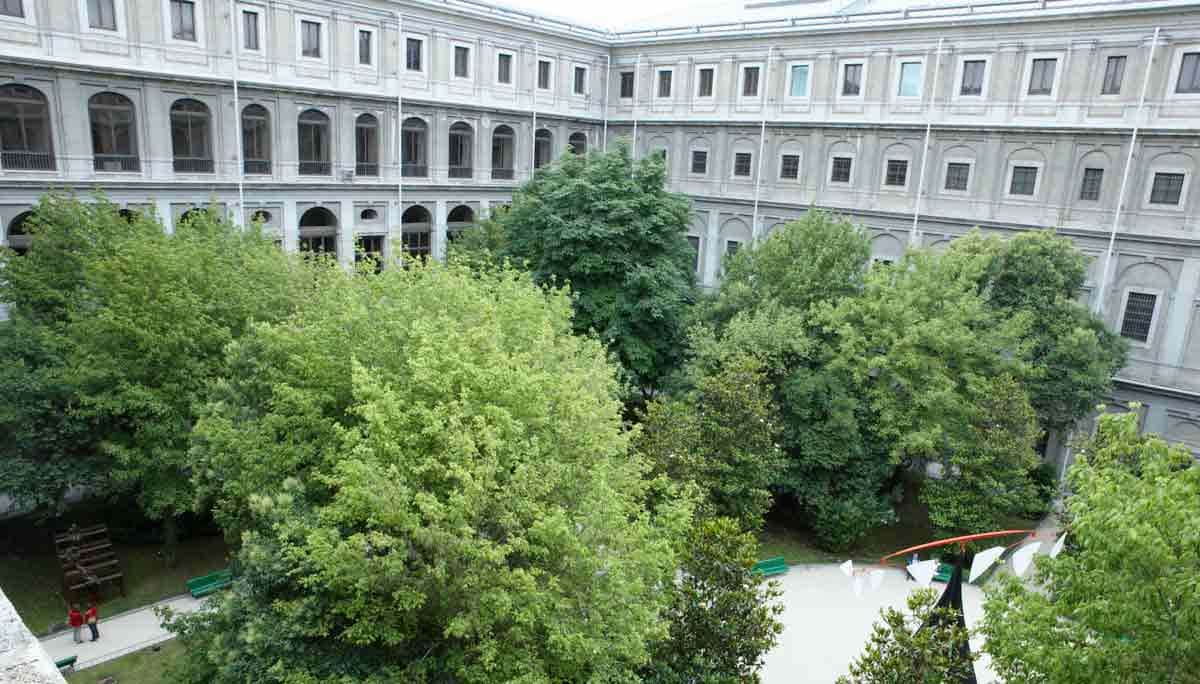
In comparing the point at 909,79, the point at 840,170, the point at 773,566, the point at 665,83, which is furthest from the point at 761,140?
the point at 773,566

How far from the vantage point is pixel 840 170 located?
40.5 metres

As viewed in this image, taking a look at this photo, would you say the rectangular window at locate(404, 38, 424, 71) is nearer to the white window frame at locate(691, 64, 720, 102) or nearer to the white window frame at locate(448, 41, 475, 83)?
the white window frame at locate(448, 41, 475, 83)

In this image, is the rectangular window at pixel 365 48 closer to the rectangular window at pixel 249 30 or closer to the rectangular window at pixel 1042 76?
the rectangular window at pixel 249 30

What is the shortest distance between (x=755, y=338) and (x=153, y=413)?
16.9 metres

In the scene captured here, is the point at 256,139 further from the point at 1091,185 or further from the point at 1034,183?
the point at 1091,185

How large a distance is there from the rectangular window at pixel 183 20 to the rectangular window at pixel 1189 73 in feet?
128

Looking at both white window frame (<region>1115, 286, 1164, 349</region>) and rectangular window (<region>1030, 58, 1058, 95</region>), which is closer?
white window frame (<region>1115, 286, 1164, 349</region>)

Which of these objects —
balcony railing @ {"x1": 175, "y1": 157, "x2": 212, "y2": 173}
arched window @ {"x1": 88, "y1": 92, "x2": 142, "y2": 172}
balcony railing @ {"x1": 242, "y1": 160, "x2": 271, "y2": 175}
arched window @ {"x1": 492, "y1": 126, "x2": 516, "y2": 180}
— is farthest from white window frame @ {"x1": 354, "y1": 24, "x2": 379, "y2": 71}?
arched window @ {"x1": 88, "y1": 92, "x2": 142, "y2": 172}

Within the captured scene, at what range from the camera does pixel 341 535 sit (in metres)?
13.4

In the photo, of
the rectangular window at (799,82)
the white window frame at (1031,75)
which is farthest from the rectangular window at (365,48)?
the white window frame at (1031,75)

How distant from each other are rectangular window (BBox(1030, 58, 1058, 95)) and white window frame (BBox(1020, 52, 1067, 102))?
0.08 m

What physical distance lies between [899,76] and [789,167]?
6.87 m

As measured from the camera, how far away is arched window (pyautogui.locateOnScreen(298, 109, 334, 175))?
3766cm

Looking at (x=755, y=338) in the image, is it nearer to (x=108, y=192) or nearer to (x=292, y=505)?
(x=292, y=505)
